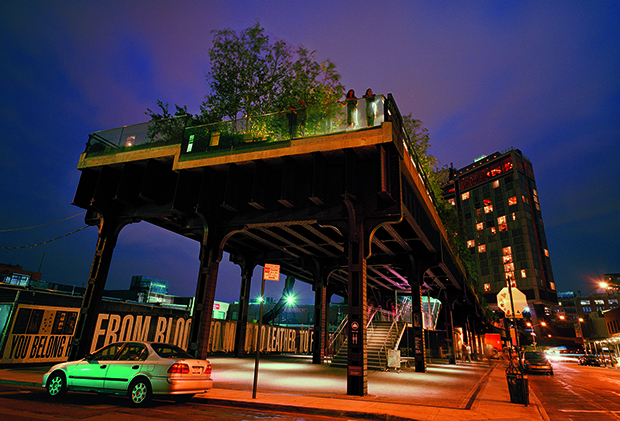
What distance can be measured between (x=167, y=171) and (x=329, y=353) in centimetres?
1813

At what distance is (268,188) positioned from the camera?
50.9ft

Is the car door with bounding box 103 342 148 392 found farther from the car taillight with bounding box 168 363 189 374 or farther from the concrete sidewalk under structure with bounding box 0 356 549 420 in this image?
the concrete sidewalk under structure with bounding box 0 356 549 420

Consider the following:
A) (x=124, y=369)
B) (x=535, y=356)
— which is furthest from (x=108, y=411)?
(x=535, y=356)

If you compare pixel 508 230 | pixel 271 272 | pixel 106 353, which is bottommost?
pixel 106 353

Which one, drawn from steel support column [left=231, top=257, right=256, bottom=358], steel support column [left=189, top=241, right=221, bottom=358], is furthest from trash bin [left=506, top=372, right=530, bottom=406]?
steel support column [left=231, top=257, right=256, bottom=358]

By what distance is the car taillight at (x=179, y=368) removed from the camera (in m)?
8.66

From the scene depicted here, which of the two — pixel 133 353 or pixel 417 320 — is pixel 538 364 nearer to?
pixel 417 320

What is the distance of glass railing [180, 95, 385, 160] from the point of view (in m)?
13.4

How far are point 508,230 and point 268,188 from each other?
127 meters

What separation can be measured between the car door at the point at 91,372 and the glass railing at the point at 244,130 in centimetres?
916

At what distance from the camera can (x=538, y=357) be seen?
2745cm

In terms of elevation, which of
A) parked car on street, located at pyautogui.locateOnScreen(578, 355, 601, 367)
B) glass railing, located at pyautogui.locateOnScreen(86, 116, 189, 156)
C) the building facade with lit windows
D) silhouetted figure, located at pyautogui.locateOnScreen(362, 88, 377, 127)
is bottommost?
parked car on street, located at pyautogui.locateOnScreen(578, 355, 601, 367)

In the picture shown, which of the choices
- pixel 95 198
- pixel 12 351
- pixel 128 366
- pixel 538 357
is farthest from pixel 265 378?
pixel 538 357

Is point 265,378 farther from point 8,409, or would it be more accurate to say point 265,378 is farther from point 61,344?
point 61,344
